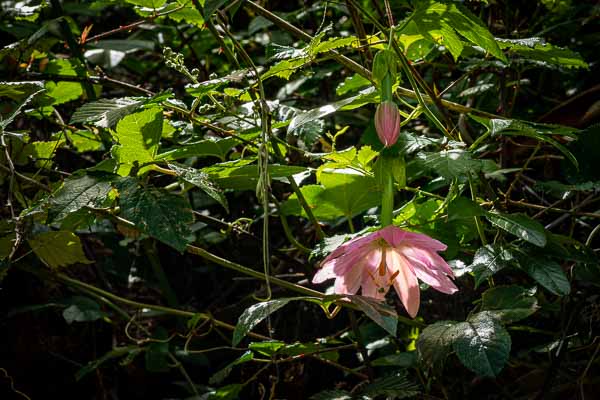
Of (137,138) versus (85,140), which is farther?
(85,140)

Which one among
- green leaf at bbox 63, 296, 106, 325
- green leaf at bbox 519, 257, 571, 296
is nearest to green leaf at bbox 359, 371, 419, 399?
green leaf at bbox 519, 257, 571, 296

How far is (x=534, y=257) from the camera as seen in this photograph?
1023 millimetres

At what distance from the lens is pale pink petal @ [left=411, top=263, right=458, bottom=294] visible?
90cm

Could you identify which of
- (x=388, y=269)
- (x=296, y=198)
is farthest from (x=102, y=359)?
(x=388, y=269)

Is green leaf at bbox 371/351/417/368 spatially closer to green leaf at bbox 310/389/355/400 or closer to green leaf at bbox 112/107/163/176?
green leaf at bbox 310/389/355/400

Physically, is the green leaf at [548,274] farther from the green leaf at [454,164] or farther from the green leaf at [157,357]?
the green leaf at [157,357]

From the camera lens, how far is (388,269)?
0.94m

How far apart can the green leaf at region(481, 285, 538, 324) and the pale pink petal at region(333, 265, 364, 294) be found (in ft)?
0.67

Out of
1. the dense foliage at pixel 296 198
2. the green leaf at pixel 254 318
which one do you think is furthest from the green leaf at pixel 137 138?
the green leaf at pixel 254 318

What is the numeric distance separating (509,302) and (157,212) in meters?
0.52

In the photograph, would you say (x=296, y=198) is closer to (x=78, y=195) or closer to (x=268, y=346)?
(x=268, y=346)

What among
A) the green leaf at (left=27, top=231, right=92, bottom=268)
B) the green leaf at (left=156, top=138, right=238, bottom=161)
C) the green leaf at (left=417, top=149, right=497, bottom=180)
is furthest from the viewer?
the green leaf at (left=27, top=231, right=92, bottom=268)

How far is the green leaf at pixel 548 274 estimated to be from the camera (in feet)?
3.12

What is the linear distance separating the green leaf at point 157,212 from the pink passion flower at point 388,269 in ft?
0.61
